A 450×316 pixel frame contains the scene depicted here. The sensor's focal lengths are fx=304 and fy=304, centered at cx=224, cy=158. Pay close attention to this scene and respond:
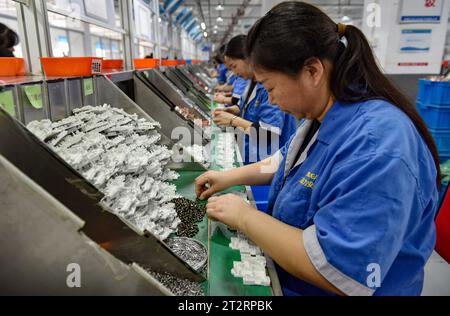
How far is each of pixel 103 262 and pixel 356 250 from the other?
0.58 metres

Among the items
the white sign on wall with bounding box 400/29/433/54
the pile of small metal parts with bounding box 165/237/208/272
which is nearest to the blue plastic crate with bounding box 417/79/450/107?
the white sign on wall with bounding box 400/29/433/54

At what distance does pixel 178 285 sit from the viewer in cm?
89

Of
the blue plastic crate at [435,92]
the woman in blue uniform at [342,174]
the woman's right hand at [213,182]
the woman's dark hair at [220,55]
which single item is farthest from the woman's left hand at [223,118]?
the blue plastic crate at [435,92]

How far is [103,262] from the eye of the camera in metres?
0.67

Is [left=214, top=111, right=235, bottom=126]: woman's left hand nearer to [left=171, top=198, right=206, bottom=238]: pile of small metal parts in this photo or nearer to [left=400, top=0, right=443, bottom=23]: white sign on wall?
[left=171, top=198, right=206, bottom=238]: pile of small metal parts

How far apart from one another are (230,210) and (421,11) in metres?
5.50

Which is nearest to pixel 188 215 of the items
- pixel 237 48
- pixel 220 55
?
pixel 237 48

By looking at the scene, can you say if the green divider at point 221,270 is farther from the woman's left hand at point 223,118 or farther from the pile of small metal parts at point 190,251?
the woman's left hand at point 223,118

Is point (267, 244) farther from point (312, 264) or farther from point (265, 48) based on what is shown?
point (265, 48)

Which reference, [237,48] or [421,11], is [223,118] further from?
[421,11]

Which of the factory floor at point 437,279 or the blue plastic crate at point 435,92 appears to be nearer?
the factory floor at point 437,279

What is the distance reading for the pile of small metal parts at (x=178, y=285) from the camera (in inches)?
34.2

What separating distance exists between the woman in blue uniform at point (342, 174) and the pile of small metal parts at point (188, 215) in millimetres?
183

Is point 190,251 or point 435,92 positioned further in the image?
point 435,92
